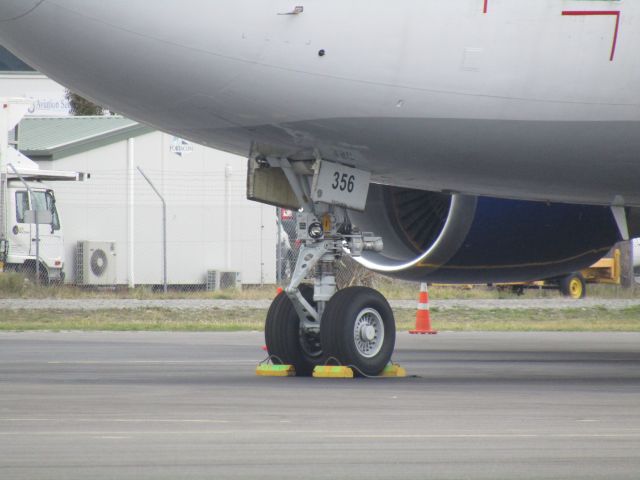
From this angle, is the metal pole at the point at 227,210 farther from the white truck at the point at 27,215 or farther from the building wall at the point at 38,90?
the building wall at the point at 38,90

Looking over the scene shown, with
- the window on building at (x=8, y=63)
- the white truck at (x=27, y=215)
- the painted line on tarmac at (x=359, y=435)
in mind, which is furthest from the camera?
the window on building at (x=8, y=63)

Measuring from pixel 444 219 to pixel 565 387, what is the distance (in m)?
4.03

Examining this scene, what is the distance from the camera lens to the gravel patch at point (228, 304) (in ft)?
76.2

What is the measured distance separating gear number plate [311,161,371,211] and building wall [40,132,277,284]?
21937 millimetres

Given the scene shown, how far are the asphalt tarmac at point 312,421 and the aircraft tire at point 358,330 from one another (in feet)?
0.78

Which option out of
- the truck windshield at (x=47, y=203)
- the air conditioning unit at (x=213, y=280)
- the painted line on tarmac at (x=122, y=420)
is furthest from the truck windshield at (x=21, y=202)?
the painted line on tarmac at (x=122, y=420)

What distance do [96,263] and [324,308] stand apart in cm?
2211

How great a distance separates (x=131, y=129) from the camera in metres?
33.2

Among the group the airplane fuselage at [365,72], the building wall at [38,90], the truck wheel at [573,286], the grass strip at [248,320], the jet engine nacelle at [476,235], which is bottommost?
the grass strip at [248,320]

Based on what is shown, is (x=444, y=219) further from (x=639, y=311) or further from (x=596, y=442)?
(x=639, y=311)

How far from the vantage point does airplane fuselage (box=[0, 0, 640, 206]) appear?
9.23 metres

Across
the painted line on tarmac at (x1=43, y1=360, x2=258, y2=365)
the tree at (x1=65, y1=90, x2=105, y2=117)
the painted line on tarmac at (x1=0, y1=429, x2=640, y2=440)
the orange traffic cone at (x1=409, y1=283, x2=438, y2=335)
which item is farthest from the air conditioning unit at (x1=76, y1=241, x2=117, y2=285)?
the painted line on tarmac at (x1=0, y1=429, x2=640, y2=440)

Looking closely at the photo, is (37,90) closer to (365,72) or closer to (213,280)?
(213,280)

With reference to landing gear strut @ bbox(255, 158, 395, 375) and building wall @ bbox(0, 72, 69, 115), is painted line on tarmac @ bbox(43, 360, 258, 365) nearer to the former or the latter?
landing gear strut @ bbox(255, 158, 395, 375)
